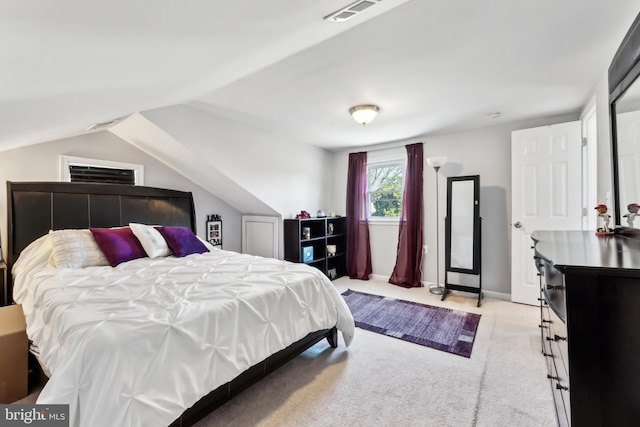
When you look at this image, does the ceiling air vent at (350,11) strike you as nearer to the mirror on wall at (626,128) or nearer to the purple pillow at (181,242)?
the mirror on wall at (626,128)

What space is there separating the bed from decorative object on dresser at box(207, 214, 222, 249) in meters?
0.87

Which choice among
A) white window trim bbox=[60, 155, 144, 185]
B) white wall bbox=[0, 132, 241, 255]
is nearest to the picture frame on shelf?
white wall bbox=[0, 132, 241, 255]

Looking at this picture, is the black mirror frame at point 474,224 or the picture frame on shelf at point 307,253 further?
the picture frame on shelf at point 307,253

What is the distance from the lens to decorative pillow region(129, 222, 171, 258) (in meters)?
2.80

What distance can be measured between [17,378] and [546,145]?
503cm

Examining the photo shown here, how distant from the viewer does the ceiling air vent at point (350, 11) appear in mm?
1296

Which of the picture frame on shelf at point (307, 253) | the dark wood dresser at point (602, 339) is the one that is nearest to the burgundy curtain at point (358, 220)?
the picture frame on shelf at point (307, 253)

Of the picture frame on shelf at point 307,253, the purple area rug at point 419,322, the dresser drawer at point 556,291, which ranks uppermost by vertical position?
the dresser drawer at point 556,291

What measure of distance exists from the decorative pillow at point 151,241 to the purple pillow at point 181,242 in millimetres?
63

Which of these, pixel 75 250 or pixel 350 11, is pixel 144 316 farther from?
pixel 350 11

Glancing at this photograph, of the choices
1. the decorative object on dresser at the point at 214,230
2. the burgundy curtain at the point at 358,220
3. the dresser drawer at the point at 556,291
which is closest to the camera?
the dresser drawer at the point at 556,291

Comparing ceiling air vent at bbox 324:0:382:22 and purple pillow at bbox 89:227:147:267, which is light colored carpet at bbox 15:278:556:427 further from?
ceiling air vent at bbox 324:0:382:22

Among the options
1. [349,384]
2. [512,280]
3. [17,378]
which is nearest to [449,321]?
[512,280]

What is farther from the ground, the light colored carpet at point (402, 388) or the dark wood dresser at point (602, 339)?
the dark wood dresser at point (602, 339)
